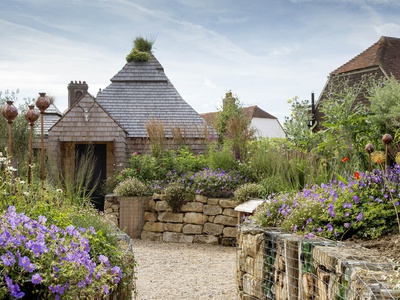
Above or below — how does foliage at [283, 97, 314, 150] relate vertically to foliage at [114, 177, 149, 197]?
above

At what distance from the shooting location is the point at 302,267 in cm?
482

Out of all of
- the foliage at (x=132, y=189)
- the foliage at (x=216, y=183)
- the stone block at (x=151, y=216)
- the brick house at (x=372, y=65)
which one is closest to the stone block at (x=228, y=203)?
the foliage at (x=216, y=183)

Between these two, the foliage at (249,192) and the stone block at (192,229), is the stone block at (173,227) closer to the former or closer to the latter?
the stone block at (192,229)

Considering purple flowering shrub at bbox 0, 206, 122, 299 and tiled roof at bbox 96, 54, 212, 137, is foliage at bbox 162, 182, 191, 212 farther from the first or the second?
purple flowering shrub at bbox 0, 206, 122, 299

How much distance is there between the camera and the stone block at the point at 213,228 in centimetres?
1080

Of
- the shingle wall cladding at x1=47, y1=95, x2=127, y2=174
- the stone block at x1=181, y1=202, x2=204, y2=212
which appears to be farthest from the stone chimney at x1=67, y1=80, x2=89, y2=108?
the stone block at x1=181, y1=202, x2=204, y2=212

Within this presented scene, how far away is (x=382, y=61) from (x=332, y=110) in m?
7.75

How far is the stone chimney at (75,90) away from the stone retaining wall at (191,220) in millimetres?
8782

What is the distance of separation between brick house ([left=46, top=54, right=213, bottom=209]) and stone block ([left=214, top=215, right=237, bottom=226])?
3.73 meters

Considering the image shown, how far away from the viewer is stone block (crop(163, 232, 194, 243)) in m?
11.0

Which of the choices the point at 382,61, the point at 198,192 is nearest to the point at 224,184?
the point at 198,192

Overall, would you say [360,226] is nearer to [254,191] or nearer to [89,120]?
[254,191]

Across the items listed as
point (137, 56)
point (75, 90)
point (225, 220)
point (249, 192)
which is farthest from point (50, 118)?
point (249, 192)

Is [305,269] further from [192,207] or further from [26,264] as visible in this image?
[192,207]
